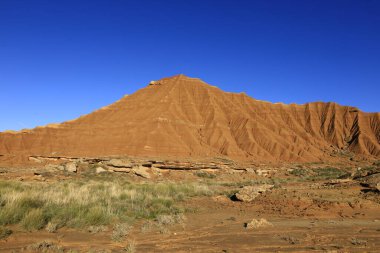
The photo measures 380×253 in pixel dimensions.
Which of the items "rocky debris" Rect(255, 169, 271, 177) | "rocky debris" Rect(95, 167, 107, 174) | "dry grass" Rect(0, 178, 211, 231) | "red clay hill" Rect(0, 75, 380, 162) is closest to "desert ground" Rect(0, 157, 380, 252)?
"dry grass" Rect(0, 178, 211, 231)

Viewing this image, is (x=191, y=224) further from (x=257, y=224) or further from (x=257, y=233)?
(x=257, y=233)

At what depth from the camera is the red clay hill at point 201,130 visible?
210 feet

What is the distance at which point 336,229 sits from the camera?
9633 millimetres

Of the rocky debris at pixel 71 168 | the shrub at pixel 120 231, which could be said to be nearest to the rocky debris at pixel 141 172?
the rocky debris at pixel 71 168

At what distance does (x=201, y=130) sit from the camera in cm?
7312

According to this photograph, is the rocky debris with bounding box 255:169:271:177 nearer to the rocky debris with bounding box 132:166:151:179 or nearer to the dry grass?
the rocky debris with bounding box 132:166:151:179

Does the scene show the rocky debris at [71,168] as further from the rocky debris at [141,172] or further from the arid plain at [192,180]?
the rocky debris at [141,172]

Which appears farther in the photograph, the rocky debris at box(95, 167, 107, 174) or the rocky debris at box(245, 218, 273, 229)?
the rocky debris at box(95, 167, 107, 174)

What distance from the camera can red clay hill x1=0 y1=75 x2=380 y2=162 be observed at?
63.9m

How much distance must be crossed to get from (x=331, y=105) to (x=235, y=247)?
9741cm

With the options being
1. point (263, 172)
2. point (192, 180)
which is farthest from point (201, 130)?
point (192, 180)

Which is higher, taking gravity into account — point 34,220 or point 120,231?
point 34,220

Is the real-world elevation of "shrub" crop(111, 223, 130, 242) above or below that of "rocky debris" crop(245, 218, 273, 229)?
below

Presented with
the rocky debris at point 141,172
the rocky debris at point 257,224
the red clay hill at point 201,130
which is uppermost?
the red clay hill at point 201,130
